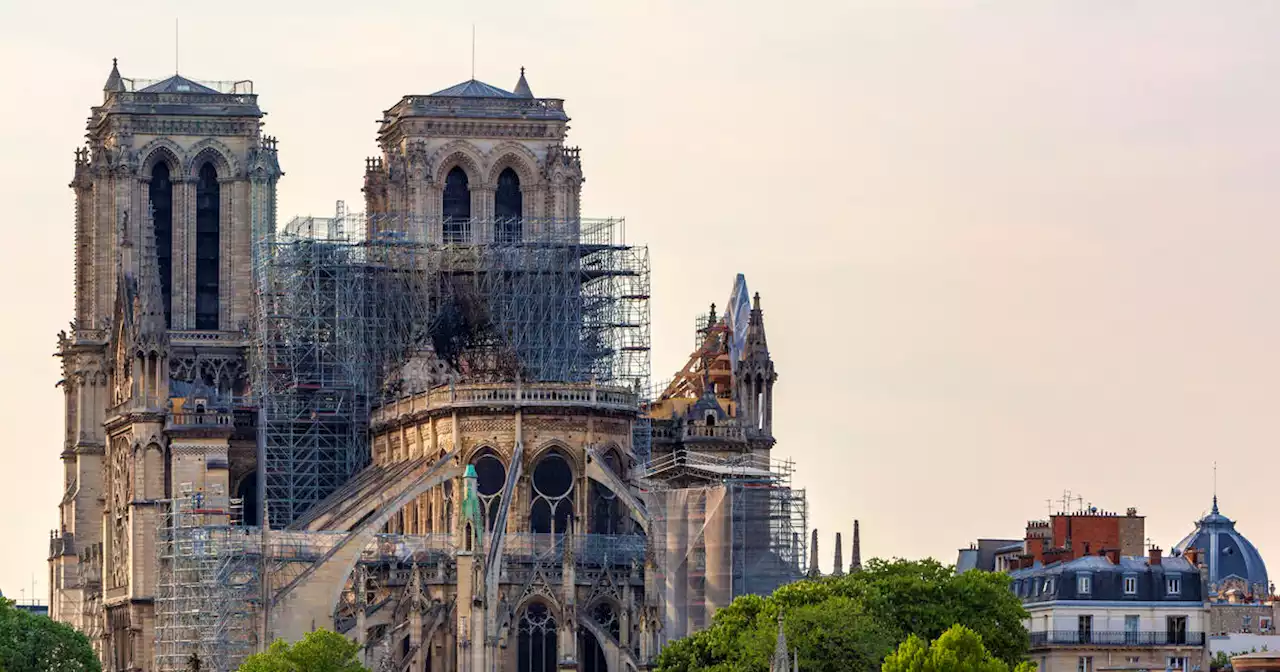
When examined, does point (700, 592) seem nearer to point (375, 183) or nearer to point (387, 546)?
point (387, 546)

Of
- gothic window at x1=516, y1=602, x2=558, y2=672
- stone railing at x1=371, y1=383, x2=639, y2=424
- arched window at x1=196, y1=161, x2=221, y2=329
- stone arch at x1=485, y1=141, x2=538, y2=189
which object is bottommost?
gothic window at x1=516, y1=602, x2=558, y2=672

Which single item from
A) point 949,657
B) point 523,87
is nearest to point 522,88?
point 523,87

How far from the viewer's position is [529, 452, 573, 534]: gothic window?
14262 centimetres

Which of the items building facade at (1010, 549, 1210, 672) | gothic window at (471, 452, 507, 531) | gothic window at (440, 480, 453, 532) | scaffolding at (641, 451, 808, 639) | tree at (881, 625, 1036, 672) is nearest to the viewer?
tree at (881, 625, 1036, 672)

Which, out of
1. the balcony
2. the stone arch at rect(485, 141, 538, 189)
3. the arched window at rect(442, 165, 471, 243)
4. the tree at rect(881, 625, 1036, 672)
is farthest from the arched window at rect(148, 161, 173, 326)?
the tree at rect(881, 625, 1036, 672)

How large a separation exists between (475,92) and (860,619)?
46.6 m

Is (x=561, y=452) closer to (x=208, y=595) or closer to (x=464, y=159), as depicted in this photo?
(x=208, y=595)

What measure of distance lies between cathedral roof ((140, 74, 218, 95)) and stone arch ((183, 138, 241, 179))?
203 centimetres

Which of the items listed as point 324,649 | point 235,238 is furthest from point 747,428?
point 324,649

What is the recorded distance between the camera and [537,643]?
138m

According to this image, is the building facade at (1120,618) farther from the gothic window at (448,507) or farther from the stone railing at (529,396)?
the gothic window at (448,507)

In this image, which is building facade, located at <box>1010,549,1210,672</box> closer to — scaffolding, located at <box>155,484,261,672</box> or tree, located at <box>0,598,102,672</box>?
scaffolding, located at <box>155,484,261,672</box>

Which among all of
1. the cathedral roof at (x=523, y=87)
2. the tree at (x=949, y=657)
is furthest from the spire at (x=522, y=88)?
the tree at (x=949, y=657)

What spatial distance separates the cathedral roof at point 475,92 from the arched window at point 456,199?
267 cm
